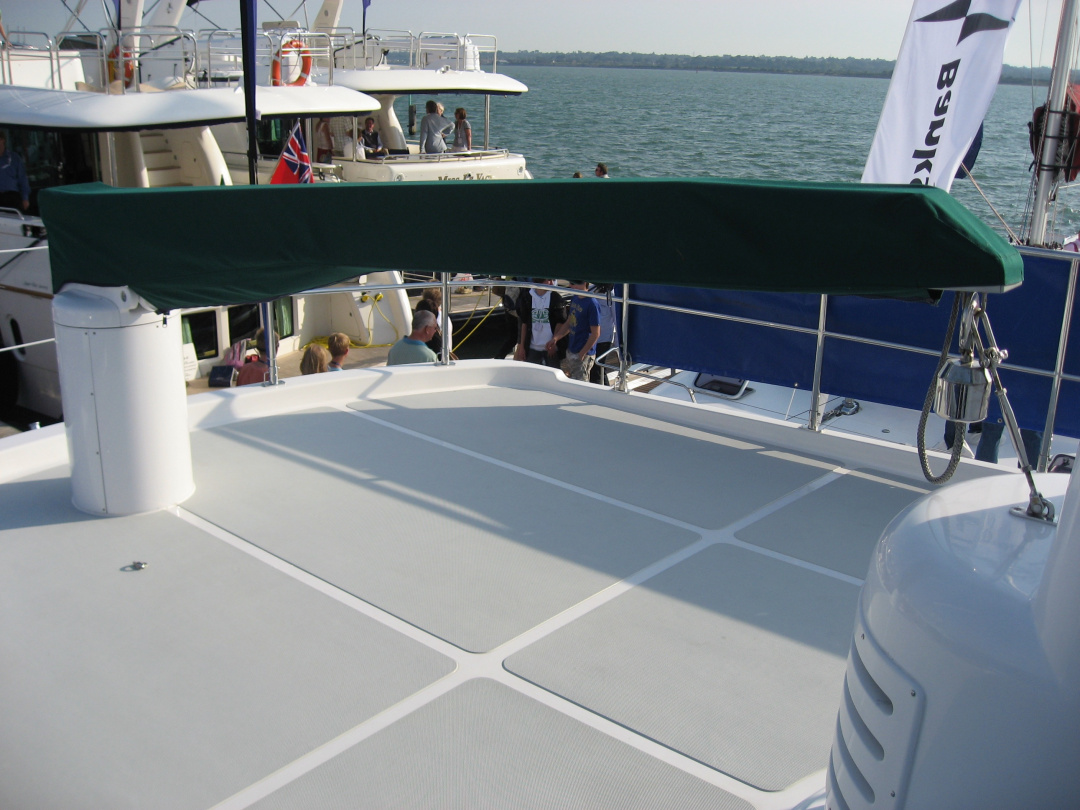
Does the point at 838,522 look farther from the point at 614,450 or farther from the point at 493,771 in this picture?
the point at 493,771

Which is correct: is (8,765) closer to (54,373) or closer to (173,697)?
(173,697)

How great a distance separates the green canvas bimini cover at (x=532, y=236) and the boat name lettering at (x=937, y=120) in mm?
5949

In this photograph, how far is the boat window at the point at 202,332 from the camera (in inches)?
477

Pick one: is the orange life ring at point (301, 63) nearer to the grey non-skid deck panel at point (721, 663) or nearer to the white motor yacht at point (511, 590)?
the white motor yacht at point (511, 590)

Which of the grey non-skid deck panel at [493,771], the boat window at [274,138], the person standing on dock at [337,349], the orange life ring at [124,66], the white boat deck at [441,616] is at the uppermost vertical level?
the orange life ring at [124,66]

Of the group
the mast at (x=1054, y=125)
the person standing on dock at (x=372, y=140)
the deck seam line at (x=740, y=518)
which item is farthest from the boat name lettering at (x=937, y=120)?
the person standing on dock at (x=372, y=140)

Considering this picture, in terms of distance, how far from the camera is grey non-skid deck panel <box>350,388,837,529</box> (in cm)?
439

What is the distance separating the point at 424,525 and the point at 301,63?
1360cm

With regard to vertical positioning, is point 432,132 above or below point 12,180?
above

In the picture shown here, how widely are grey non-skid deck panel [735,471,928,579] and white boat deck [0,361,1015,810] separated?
15mm

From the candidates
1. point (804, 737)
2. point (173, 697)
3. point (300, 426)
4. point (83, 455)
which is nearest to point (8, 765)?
point (173, 697)

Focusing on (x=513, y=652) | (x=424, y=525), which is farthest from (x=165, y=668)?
(x=424, y=525)

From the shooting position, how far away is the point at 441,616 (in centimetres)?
328

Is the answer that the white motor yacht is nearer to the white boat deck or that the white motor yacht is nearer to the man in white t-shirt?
the white boat deck
